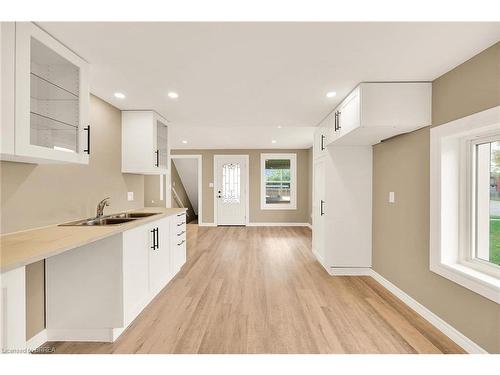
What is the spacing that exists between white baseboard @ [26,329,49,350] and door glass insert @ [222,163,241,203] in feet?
18.8

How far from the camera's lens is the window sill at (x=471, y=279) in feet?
5.61

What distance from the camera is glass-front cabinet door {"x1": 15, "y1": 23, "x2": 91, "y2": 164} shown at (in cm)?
146

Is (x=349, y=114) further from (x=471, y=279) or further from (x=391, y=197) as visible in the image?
(x=471, y=279)

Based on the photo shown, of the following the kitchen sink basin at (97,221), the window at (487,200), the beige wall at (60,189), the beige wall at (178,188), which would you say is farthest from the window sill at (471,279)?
the beige wall at (178,188)

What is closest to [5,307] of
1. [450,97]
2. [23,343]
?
[23,343]

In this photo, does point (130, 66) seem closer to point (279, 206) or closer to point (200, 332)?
point (200, 332)

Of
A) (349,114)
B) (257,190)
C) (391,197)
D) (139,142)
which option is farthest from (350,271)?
(257,190)

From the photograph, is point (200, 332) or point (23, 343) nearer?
point (23, 343)

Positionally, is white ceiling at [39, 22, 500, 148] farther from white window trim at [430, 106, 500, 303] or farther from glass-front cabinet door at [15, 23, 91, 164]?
white window trim at [430, 106, 500, 303]

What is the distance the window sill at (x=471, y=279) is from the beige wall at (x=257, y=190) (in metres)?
5.33

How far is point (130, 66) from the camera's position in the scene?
81.4 inches

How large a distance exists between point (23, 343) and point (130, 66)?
202 cm

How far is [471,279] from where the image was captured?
1869 millimetres
